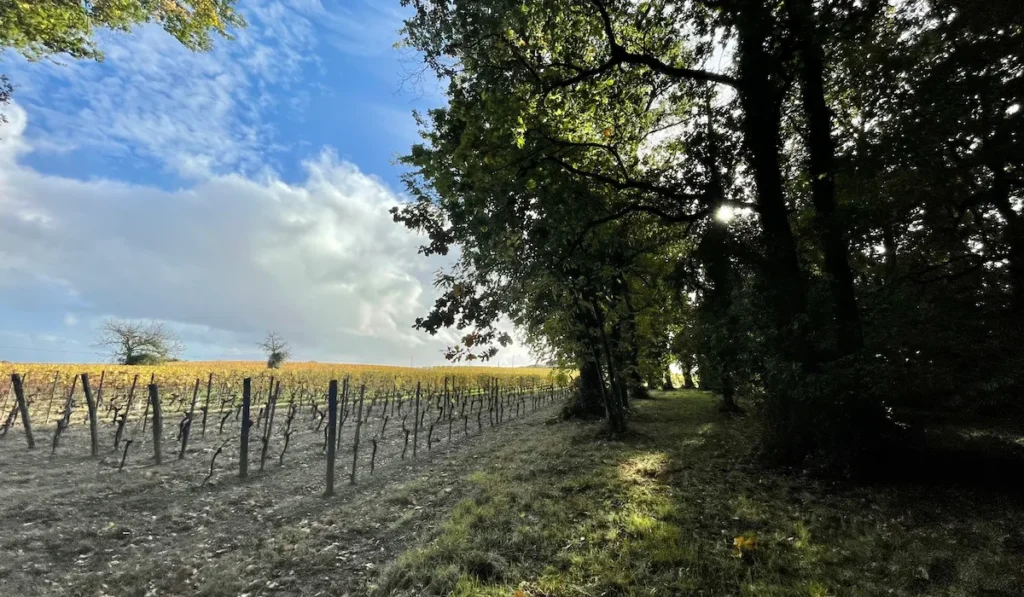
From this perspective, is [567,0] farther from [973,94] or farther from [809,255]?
[809,255]

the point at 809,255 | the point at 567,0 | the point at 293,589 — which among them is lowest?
the point at 293,589

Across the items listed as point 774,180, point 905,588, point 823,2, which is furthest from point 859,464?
point 823,2

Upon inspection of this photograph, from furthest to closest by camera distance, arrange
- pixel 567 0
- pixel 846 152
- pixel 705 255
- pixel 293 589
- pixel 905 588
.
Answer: pixel 705 255 → pixel 567 0 → pixel 846 152 → pixel 293 589 → pixel 905 588

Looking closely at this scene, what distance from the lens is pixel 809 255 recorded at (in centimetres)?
1074

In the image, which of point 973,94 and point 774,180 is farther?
point 774,180

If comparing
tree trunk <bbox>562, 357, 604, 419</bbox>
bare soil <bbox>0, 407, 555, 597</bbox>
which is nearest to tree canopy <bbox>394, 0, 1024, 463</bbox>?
tree trunk <bbox>562, 357, 604, 419</bbox>

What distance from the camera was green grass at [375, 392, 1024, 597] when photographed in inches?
177

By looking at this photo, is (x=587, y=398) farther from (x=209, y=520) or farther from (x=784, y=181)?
(x=209, y=520)

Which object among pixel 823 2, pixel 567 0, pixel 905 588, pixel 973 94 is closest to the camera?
pixel 905 588

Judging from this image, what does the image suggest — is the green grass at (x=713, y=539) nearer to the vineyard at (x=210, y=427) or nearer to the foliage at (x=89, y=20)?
the vineyard at (x=210, y=427)

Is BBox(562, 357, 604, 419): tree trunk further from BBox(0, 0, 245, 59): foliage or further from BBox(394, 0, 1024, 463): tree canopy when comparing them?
BBox(0, 0, 245, 59): foliage

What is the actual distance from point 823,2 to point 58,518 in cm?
1661

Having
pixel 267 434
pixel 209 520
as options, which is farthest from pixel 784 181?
pixel 267 434

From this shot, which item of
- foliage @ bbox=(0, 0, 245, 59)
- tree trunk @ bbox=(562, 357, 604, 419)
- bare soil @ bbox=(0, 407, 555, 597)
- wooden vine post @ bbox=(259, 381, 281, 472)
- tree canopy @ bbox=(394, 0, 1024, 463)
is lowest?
bare soil @ bbox=(0, 407, 555, 597)
